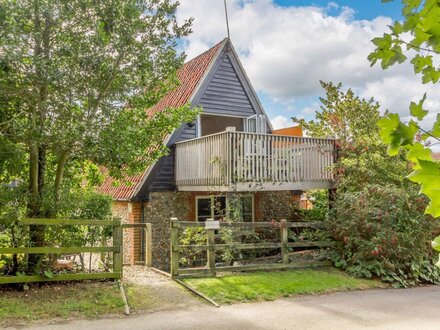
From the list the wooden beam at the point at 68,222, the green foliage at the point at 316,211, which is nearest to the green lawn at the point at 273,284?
the wooden beam at the point at 68,222

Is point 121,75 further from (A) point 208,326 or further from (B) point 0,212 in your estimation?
(A) point 208,326

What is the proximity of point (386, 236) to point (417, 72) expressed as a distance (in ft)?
32.2

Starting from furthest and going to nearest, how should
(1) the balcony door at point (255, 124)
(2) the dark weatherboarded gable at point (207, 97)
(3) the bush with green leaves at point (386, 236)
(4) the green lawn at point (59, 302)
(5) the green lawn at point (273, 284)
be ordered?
1. (1) the balcony door at point (255, 124)
2. (2) the dark weatherboarded gable at point (207, 97)
3. (3) the bush with green leaves at point (386, 236)
4. (5) the green lawn at point (273, 284)
5. (4) the green lawn at point (59, 302)

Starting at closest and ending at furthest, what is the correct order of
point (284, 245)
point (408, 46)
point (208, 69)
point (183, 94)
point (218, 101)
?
point (408, 46)
point (284, 245)
point (208, 69)
point (183, 94)
point (218, 101)

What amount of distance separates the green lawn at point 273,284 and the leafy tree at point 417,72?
730 centimetres

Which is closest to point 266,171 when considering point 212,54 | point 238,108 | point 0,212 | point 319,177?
point 319,177

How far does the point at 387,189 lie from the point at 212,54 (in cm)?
809

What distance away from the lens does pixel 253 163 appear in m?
11.9

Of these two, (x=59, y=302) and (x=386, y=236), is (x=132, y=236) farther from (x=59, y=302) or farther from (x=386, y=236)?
(x=386, y=236)

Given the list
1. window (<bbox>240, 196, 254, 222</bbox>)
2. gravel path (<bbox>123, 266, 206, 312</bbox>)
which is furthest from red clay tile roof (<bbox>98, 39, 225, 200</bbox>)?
gravel path (<bbox>123, 266, 206, 312</bbox>)

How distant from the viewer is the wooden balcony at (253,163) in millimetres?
11625

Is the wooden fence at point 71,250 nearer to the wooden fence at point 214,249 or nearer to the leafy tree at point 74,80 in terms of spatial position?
the leafy tree at point 74,80

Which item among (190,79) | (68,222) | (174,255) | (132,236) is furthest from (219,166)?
(190,79)

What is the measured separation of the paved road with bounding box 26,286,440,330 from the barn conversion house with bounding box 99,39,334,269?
4178 mm
